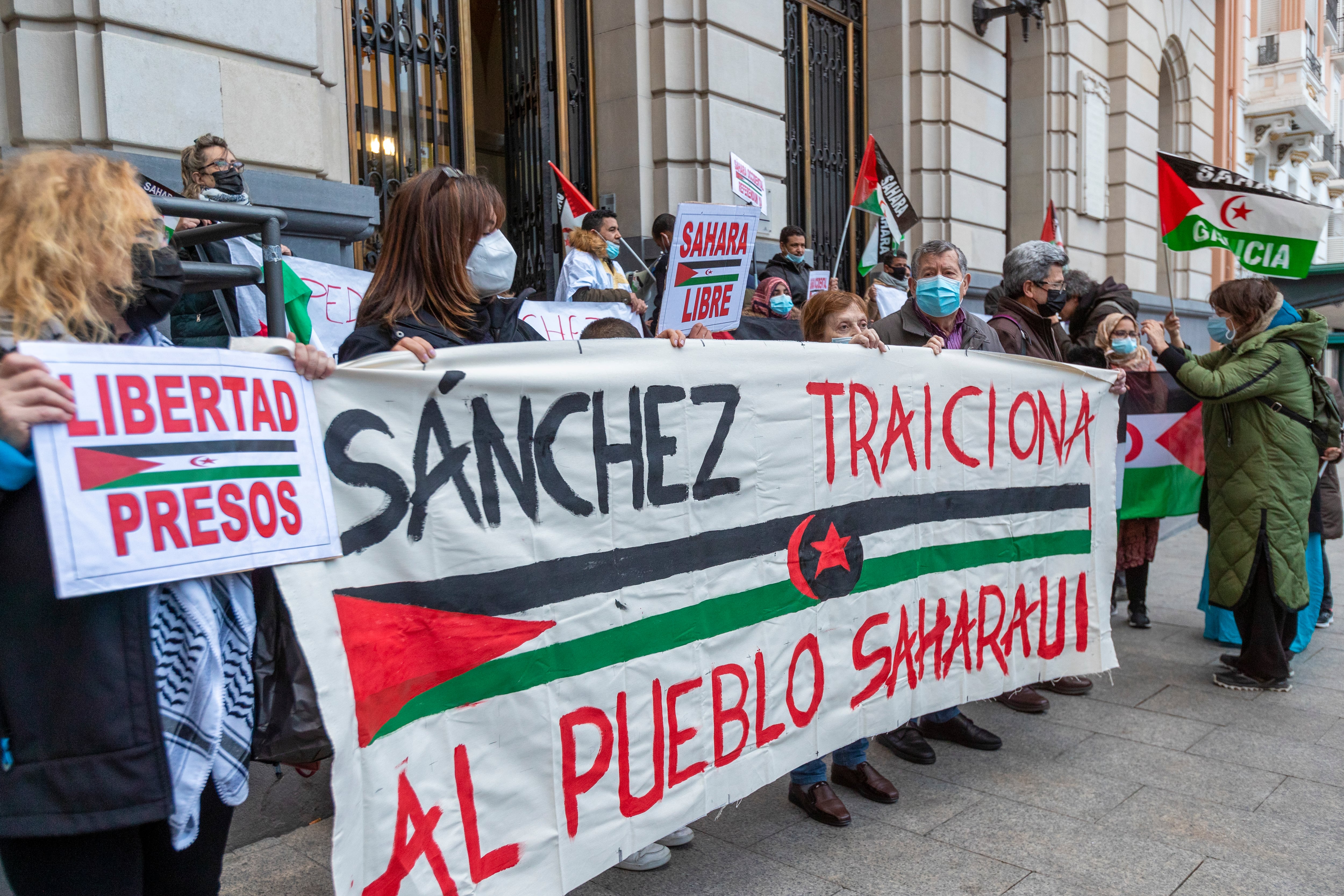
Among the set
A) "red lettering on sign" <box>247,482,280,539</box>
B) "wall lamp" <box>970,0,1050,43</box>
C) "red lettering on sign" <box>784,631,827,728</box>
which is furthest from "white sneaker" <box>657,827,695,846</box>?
"wall lamp" <box>970,0,1050,43</box>

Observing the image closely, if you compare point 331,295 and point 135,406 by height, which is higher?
point 331,295

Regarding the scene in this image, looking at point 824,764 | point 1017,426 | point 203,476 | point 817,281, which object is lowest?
point 824,764

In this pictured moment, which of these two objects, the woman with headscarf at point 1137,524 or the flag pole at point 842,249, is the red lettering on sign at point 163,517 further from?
the flag pole at point 842,249

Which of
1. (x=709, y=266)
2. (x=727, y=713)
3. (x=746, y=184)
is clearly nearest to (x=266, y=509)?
(x=727, y=713)

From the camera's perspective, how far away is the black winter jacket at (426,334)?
2.40 m

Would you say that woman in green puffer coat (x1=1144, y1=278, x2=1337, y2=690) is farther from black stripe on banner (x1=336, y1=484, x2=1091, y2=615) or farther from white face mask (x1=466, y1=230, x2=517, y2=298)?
white face mask (x1=466, y1=230, x2=517, y2=298)

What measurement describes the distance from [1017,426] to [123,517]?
3.09 m

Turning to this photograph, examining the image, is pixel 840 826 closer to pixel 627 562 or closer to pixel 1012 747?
pixel 1012 747

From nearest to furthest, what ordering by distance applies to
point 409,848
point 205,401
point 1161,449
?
1. point 205,401
2. point 409,848
3. point 1161,449

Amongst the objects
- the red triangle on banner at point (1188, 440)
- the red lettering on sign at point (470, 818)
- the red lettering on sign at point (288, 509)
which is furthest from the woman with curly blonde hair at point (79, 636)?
the red triangle on banner at point (1188, 440)

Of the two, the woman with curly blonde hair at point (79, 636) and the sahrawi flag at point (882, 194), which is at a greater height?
the sahrawi flag at point (882, 194)

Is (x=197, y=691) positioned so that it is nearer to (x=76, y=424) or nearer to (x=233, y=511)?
(x=233, y=511)

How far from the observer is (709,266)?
4.90 meters

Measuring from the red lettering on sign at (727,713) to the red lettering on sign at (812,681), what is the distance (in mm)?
179
